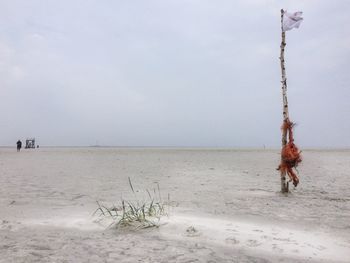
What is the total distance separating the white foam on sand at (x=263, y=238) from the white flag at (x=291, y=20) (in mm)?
6906

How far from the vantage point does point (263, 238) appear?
580 cm

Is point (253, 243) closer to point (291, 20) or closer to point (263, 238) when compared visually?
point (263, 238)

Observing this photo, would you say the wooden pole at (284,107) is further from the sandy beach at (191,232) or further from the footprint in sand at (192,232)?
the footprint in sand at (192,232)

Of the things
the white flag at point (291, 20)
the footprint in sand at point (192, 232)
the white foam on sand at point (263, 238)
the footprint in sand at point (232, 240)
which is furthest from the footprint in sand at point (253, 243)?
the white flag at point (291, 20)

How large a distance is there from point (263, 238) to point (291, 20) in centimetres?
780

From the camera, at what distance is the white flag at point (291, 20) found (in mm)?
11060

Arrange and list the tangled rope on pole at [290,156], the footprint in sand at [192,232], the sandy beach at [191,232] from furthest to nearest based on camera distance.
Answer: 1. the tangled rope on pole at [290,156]
2. the footprint in sand at [192,232]
3. the sandy beach at [191,232]

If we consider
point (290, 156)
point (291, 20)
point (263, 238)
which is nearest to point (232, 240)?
point (263, 238)

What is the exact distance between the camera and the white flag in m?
11.1

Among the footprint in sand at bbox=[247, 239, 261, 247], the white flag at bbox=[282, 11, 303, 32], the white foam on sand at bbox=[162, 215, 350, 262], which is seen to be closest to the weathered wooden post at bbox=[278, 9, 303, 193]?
the white flag at bbox=[282, 11, 303, 32]

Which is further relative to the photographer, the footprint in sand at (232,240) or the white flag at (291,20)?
the white flag at (291,20)

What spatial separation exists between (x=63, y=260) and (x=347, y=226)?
543 cm

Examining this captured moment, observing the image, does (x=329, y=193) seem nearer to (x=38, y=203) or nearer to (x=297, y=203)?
(x=297, y=203)

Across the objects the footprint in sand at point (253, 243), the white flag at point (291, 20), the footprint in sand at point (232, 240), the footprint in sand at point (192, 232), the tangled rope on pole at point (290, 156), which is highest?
the white flag at point (291, 20)
